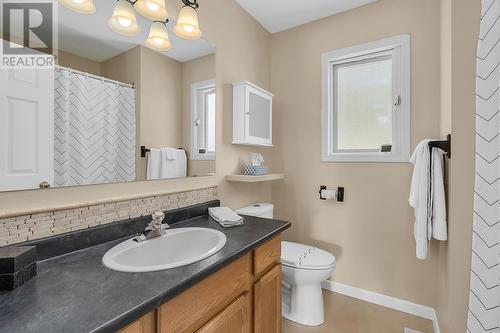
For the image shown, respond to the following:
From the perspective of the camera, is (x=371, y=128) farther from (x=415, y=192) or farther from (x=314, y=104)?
(x=415, y=192)

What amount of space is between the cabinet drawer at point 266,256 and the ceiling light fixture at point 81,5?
52.8 inches

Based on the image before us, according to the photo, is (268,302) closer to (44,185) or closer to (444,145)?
(44,185)

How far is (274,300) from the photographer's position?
1.33 metres

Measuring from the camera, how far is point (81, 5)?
1.06 metres

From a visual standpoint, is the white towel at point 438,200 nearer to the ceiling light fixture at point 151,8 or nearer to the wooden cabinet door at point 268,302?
the wooden cabinet door at point 268,302

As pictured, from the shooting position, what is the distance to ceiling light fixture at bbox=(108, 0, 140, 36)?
1.18 meters

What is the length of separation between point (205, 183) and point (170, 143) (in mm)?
387

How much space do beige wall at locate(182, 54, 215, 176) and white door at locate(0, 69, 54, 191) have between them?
0.70 meters

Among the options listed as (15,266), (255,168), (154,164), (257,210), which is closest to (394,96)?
(255,168)

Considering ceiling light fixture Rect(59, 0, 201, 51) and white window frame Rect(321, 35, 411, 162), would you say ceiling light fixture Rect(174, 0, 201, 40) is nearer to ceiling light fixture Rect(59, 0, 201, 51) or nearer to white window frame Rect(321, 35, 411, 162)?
ceiling light fixture Rect(59, 0, 201, 51)

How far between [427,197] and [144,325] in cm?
159

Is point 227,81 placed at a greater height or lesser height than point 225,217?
greater

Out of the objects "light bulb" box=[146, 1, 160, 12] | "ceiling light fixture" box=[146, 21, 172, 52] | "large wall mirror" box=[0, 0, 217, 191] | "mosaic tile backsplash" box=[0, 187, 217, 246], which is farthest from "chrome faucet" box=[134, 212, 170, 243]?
"light bulb" box=[146, 1, 160, 12]

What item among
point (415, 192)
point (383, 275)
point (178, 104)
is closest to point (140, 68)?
point (178, 104)
